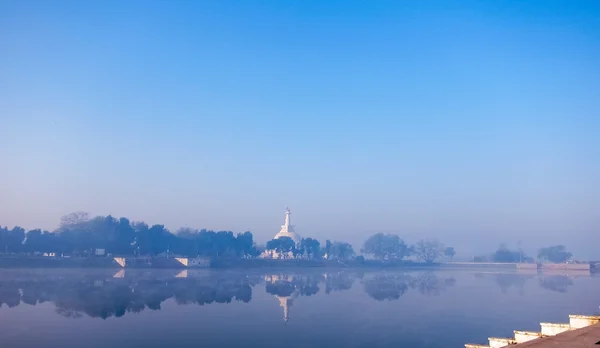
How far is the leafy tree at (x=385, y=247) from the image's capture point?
17012 cm

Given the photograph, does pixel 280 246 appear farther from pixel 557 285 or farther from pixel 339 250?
pixel 557 285

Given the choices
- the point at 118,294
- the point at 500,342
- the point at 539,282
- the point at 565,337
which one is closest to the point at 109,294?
the point at 118,294

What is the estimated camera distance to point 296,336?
1099 inches

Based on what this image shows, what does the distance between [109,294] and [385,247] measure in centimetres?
13256

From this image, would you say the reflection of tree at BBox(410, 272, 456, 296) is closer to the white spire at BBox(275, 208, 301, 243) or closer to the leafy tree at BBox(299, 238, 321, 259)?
the leafy tree at BBox(299, 238, 321, 259)

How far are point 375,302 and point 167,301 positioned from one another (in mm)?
17121

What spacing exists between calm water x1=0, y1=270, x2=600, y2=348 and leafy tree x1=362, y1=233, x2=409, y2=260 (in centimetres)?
11456

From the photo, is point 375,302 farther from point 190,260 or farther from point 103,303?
point 190,260

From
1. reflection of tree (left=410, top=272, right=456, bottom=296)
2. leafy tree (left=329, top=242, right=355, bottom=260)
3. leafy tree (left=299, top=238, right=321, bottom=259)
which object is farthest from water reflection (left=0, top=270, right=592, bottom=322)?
leafy tree (left=329, top=242, right=355, bottom=260)

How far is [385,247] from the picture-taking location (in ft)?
559

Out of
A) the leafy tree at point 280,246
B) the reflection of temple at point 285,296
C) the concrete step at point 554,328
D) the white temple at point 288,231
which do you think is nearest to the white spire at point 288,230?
the white temple at point 288,231

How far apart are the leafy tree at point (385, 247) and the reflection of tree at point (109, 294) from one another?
115m

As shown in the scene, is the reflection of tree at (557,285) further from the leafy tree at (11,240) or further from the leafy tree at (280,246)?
the leafy tree at (11,240)

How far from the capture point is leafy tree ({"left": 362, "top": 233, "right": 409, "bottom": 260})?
17012cm
